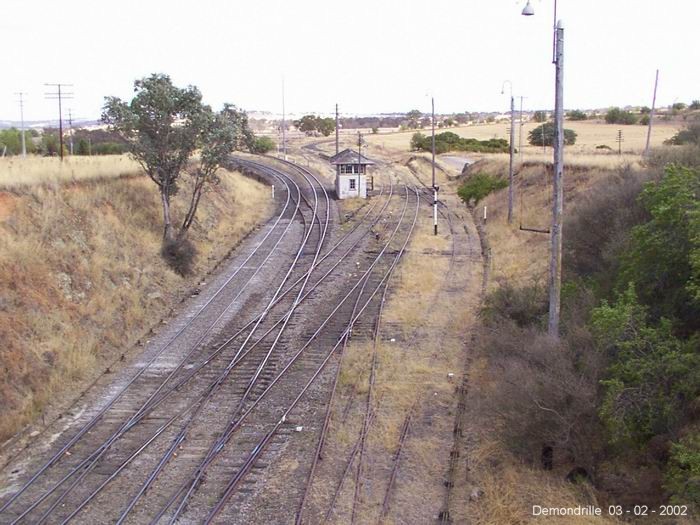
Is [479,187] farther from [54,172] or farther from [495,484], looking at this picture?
[495,484]

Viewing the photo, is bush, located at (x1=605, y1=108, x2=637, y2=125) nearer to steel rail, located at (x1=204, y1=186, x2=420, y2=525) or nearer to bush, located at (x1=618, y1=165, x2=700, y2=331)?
steel rail, located at (x1=204, y1=186, x2=420, y2=525)

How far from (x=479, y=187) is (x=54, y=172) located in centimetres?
2634

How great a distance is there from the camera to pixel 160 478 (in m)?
12.2

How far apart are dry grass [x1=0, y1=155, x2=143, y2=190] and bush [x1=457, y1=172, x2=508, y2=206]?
20.9 meters

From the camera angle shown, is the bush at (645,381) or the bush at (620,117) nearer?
the bush at (645,381)

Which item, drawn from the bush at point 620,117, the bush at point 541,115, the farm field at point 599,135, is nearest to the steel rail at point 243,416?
the farm field at point 599,135

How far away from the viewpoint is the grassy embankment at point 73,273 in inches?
637

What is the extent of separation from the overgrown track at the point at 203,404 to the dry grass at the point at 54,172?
7.00 m

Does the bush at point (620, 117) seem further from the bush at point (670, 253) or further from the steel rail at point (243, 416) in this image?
the bush at point (670, 253)

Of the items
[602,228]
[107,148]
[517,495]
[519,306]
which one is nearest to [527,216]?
[602,228]

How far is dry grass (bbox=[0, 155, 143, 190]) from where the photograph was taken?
23.2 meters

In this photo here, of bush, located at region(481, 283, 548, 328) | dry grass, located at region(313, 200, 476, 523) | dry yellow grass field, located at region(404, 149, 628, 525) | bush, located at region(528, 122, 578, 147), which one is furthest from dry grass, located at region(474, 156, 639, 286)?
bush, located at region(528, 122, 578, 147)

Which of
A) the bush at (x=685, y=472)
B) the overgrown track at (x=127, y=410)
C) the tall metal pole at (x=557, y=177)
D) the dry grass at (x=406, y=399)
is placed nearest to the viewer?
the bush at (x=685, y=472)

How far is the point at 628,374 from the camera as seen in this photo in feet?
35.8
